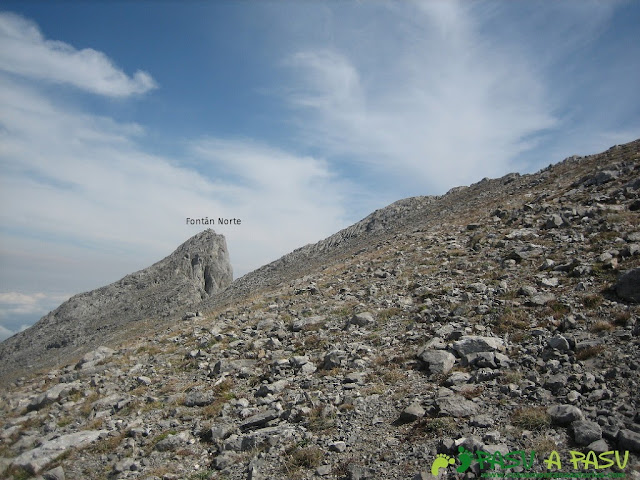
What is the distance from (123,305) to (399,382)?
2456 inches

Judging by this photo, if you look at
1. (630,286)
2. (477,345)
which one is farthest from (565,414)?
(630,286)

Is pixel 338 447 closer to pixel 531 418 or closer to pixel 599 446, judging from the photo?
pixel 531 418

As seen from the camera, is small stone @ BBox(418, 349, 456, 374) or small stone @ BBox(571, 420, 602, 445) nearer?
small stone @ BBox(571, 420, 602, 445)

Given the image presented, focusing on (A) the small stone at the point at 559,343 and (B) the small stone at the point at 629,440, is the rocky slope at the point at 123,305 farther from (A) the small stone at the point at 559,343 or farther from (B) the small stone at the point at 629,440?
(B) the small stone at the point at 629,440

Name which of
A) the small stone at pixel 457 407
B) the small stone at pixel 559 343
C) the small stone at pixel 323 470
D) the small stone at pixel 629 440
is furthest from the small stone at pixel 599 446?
the small stone at pixel 323 470

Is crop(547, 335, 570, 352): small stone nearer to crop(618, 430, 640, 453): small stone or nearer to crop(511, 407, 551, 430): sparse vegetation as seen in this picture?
crop(511, 407, 551, 430): sparse vegetation

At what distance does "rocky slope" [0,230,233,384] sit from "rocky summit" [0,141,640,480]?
33.6 meters

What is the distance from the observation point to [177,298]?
57469mm

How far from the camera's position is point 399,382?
1056cm

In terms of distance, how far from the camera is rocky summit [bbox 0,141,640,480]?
24.0ft

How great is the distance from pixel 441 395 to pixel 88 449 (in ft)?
34.4

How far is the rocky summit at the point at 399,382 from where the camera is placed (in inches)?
288

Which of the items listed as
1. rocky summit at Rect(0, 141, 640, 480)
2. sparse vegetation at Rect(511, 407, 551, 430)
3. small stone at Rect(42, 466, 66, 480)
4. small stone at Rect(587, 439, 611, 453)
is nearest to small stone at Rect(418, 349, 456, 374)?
rocky summit at Rect(0, 141, 640, 480)

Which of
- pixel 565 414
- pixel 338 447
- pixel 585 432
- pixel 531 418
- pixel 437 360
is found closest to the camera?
pixel 585 432
